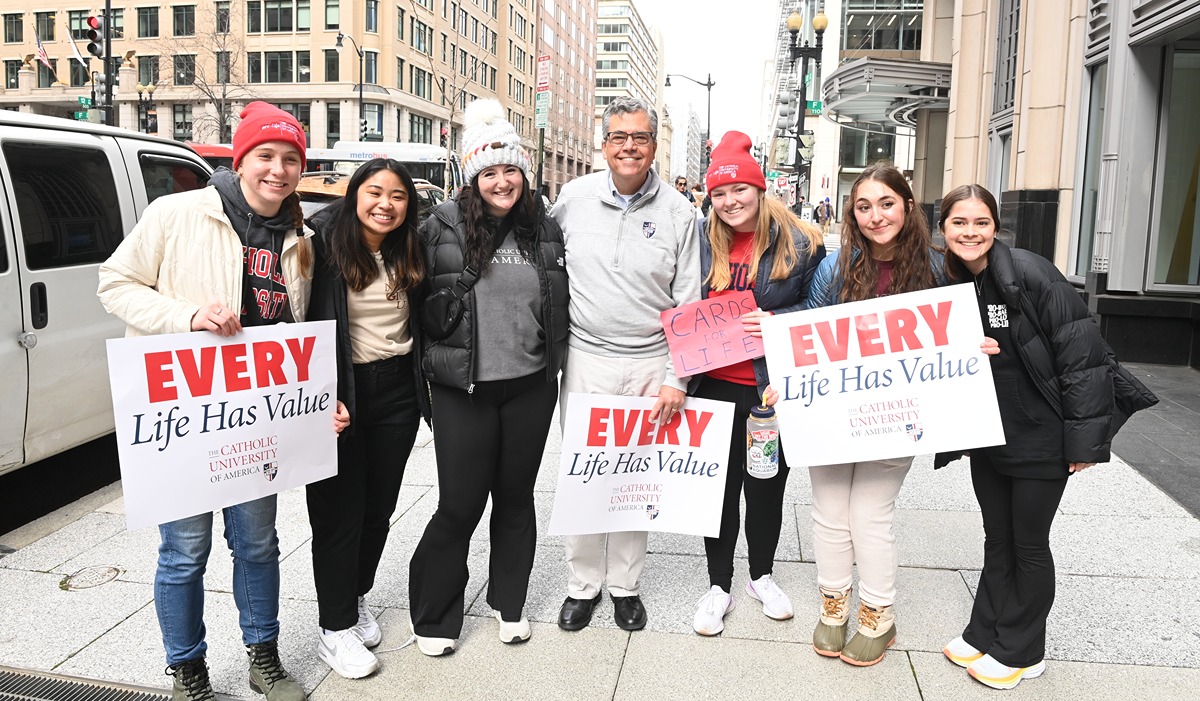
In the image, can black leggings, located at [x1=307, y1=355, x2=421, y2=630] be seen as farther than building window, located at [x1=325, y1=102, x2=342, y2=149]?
No

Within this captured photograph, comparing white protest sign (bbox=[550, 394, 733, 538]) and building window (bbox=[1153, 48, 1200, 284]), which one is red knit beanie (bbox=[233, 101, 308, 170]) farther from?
building window (bbox=[1153, 48, 1200, 284])

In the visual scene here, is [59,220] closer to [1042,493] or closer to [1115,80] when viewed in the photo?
[1042,493]

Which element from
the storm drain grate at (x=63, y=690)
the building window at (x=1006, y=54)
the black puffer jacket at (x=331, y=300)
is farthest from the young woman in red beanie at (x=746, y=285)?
the building window at (x=1006, y=54)

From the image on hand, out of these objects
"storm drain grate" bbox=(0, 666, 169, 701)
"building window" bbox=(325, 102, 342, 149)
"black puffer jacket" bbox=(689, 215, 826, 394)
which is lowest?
"storm drain grate" bbox=(0, 666, 169, 701)

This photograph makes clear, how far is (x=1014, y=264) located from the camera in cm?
316

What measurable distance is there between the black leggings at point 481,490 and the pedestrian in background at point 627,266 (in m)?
0.27

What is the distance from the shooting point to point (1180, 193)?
1108cm

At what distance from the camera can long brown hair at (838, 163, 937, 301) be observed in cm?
332

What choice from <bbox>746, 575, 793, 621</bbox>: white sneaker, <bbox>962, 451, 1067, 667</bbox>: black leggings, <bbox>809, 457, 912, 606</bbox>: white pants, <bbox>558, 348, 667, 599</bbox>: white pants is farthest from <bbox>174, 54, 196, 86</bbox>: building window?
<bbox>962, 451, 1067, 667</bbox>: black leggings

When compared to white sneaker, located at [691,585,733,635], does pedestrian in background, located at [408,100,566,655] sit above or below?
above

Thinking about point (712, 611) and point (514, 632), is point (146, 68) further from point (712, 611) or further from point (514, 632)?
point (712, 611)

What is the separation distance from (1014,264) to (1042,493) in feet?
2.79

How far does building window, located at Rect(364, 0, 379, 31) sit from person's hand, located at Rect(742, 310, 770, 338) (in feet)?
223

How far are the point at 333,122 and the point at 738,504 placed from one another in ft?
221
